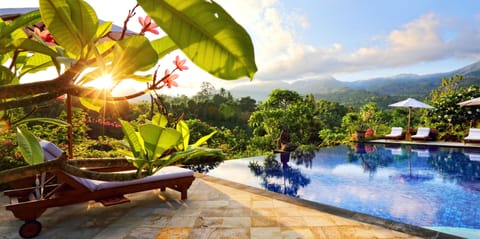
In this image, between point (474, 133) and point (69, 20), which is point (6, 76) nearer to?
point (69, 20)

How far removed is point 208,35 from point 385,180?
7335 millimetres

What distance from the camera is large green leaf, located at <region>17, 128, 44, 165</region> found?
0.71 meters

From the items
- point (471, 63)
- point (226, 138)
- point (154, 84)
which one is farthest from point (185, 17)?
point (471, 63)

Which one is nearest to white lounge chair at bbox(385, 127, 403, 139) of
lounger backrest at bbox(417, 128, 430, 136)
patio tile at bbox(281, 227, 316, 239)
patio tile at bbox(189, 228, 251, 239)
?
lounger backrest at bbox(417, 128, 430, 136)

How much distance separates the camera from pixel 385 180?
21.9ft

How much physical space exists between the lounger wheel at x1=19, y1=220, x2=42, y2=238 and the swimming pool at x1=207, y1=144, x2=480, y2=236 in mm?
4070

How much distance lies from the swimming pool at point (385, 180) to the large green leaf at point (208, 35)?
4787mm

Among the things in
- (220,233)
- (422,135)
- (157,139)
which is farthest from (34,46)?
(422,135)

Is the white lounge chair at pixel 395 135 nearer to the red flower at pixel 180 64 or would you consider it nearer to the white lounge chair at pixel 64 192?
the white lounge chair at pixel 64 192

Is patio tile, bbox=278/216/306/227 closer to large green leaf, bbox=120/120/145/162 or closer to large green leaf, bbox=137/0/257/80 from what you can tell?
large green leaf, bbox=120/120/145/162

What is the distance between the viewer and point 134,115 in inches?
420

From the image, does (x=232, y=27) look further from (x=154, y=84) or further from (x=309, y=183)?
(x=309, y=183)

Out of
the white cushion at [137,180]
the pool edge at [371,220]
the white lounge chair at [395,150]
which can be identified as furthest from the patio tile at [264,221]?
the white lounge chair at [395,150]

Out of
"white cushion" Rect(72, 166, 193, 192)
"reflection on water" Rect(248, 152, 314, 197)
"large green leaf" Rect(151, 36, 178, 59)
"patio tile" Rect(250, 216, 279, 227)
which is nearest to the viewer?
"large green leaf" Rect(151, 36, 178, 59)
